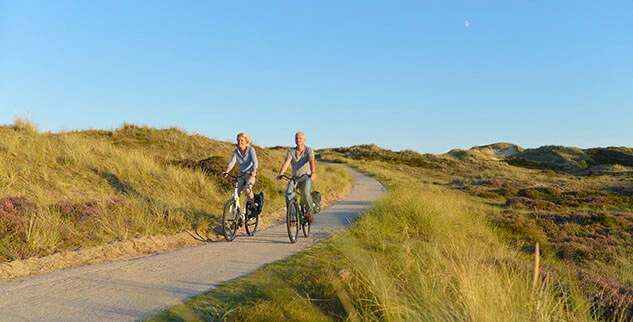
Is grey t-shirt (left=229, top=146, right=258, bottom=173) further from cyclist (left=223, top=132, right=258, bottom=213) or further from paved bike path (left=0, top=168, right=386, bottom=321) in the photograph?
paved bike path (left=0, top=168, right=386, bottom=321)

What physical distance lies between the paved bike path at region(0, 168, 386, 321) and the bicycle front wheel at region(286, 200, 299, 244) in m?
0.32

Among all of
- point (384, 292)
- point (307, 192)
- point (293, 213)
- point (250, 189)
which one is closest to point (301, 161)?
point (307, 192)

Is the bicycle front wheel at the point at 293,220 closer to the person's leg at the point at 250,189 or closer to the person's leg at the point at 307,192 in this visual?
the person's leg at the point at 307,192

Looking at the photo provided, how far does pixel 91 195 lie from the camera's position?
11789 mm

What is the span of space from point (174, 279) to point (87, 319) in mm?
1662

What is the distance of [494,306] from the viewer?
12.2 feet

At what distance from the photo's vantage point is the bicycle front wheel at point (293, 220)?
9156 mm

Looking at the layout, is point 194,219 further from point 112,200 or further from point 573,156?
point 573,156

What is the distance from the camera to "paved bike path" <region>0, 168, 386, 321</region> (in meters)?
4.74

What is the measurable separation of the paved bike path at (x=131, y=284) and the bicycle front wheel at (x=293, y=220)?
32 centimetres

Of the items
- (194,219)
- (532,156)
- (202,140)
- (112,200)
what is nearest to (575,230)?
(194,219)

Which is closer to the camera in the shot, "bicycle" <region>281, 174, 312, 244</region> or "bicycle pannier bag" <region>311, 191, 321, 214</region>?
"bicycle" <region>281, 174, 312, 244</region>

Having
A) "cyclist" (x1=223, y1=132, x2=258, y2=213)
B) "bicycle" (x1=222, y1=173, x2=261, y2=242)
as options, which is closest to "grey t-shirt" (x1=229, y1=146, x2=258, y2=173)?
"cyclist" (x1=223, y1=132, x2=258, y2=213)

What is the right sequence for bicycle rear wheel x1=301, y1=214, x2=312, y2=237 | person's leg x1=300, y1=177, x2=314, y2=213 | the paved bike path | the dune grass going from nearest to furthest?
the dune grass
the paved bike path
person's leg x1=300, y1=177, x2=314, y2=213
bicycle rear wheel x1=301, y1=214, x2=312, y2=237
